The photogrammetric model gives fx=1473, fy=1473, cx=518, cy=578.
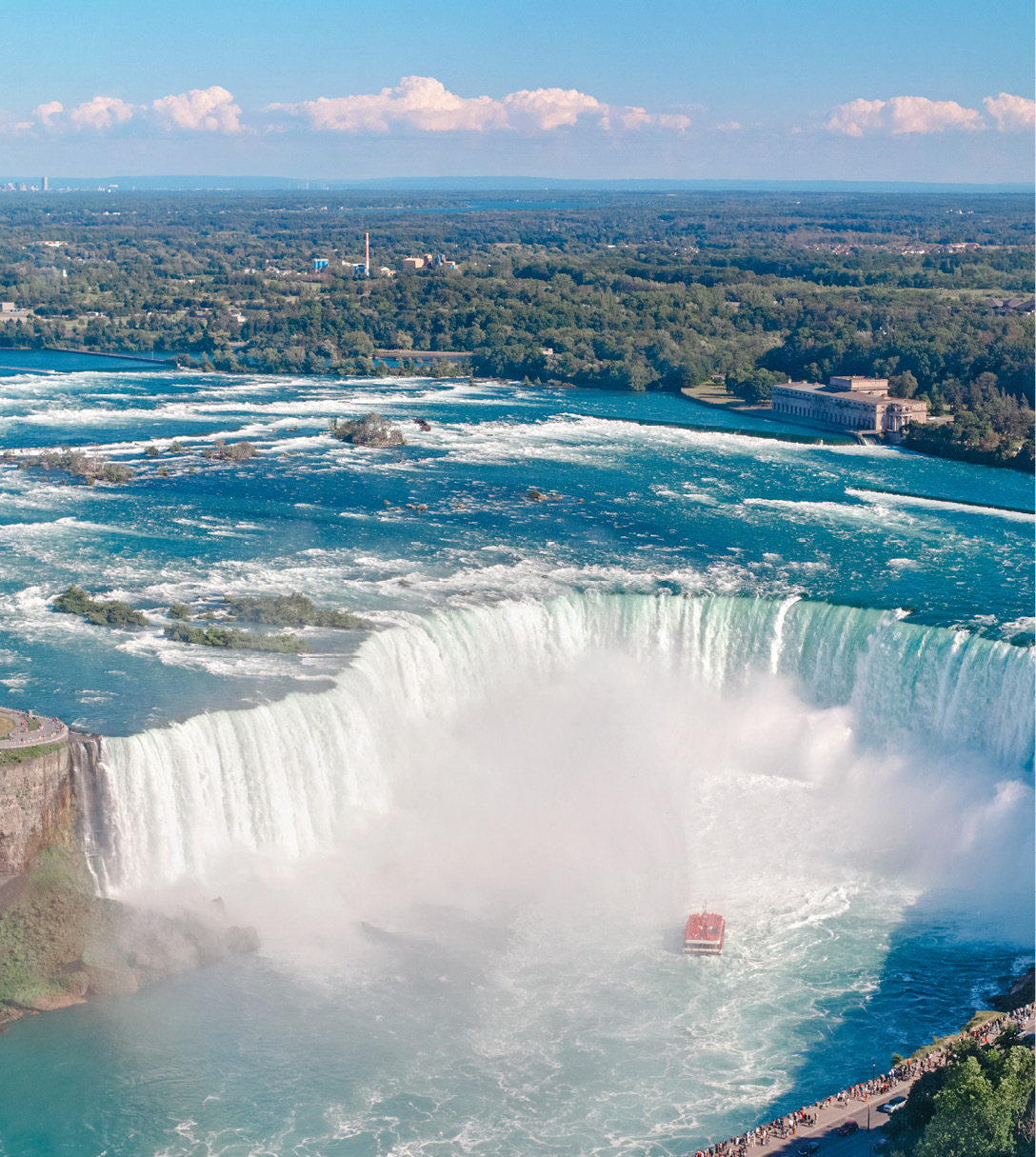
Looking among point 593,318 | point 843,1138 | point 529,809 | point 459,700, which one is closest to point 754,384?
point 593,318

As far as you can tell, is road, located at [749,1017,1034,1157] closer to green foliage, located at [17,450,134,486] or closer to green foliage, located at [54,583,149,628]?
green foliage, located at [54,583,149,628]

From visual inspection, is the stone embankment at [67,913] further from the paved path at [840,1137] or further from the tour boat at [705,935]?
the paved path at [840,1137]

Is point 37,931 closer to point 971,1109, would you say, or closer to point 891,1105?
point 891,1105

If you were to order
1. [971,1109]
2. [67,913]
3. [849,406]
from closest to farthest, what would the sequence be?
[971,1109]
[67,913]
[849,406]

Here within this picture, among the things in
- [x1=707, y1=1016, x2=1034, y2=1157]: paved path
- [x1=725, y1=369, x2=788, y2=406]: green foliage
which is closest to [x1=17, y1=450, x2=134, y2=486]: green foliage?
[x1=725, y1=369, x2=788, y2=406]: green foliage

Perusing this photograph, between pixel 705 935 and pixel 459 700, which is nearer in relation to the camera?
pixel 705 935

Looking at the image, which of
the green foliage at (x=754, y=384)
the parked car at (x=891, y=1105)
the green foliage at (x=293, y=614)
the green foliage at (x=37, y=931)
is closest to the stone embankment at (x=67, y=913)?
the green foliage at (x=37, y=931)
